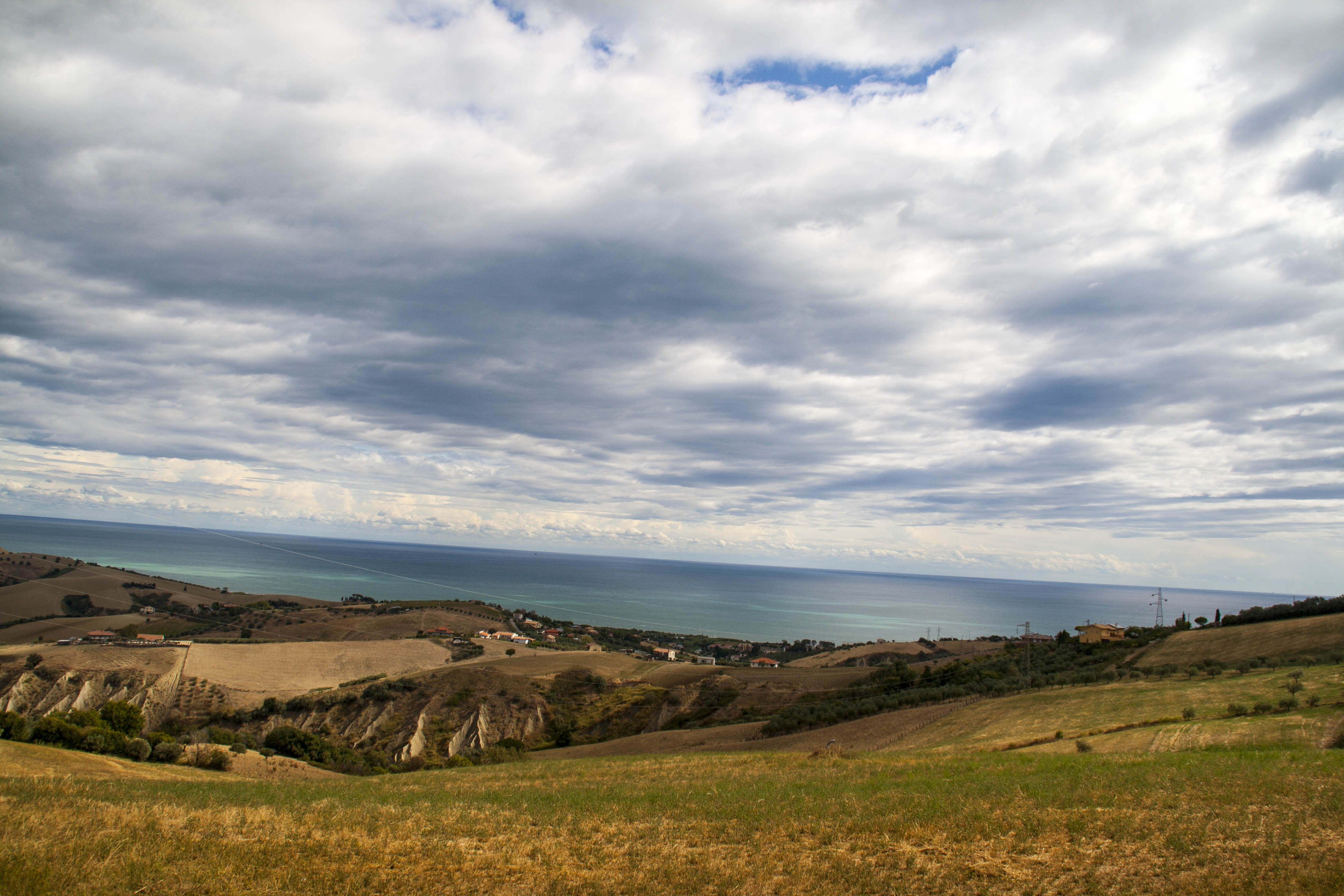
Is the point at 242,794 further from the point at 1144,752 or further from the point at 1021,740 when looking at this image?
the point at 1021,740

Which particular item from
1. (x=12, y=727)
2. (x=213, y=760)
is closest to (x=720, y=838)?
(x=213, y=760)

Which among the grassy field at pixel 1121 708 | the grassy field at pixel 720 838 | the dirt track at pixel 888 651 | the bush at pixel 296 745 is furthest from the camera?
the dirt track at pixel 888 651

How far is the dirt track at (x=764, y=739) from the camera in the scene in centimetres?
3312

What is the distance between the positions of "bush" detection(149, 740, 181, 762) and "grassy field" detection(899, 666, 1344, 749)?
33460 mm

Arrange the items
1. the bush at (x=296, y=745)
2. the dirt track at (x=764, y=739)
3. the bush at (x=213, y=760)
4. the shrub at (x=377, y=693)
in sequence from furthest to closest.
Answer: the shrub at (x=377, y=693) < the bush at (x=296, y=745) < the dirt track at (x=764, y=739) < the bush at (x=213, y=760)

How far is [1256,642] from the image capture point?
1881 inches

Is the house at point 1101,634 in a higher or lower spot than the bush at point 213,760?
higher

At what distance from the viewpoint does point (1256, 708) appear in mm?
23953

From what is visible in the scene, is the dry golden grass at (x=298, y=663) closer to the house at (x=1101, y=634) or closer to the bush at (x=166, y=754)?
the bush at (x=166, y=754)

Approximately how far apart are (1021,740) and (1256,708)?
826 centimetres

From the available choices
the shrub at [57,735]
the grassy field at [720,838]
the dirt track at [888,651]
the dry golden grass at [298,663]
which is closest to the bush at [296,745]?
the shrub at [57,735]

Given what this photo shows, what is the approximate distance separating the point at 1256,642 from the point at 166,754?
6938 centimetres

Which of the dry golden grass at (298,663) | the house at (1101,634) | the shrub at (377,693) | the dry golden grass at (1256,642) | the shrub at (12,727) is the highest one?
the dry golden grass at (1256,642)

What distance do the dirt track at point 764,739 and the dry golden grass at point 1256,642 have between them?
22.0 m
